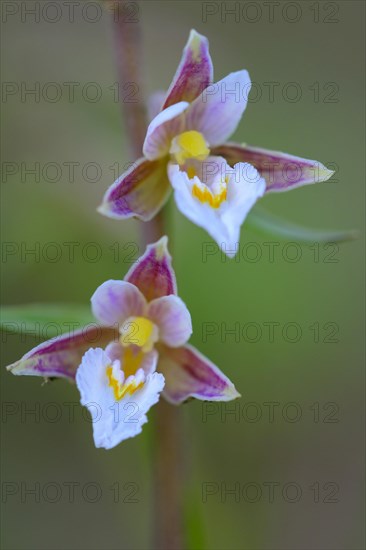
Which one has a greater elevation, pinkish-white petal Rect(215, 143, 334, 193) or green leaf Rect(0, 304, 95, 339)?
pinkish-white petal Rect(215, 143, 334, 193)

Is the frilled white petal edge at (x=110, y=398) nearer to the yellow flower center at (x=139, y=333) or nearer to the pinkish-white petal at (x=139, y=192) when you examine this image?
the yellow flower center at (x=139, y=333)

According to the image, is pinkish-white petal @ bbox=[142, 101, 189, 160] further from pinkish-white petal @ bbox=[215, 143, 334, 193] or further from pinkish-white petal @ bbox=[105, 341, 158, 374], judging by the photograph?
pinkish-white petal @ bbox=[105, 341, 158, 374]

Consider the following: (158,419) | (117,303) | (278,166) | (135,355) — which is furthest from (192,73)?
(158,419)

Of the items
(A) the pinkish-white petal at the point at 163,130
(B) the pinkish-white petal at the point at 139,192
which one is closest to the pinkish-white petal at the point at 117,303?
(B) the pinkish-white petal at the point at 139,192

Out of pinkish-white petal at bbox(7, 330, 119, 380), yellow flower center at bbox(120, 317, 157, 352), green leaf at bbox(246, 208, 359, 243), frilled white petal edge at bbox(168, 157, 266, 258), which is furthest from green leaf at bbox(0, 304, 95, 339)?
green leaf at bbox(246, 208, 359, 243)

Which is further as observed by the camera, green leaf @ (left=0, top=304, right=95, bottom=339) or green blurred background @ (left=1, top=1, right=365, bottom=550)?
green blurred background @ (left=1, top=1, right=365, bottom=550)

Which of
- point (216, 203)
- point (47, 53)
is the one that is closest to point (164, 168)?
point (216, 203)
